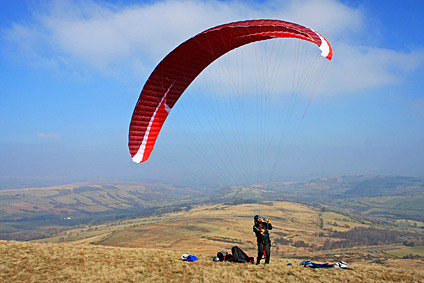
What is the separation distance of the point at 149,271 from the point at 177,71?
9.01 meters

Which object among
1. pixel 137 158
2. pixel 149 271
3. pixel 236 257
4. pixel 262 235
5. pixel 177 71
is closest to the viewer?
pixel 149 271

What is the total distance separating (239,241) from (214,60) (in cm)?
4030

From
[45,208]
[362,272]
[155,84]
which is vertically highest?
[155,84]

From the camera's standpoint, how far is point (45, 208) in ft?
595

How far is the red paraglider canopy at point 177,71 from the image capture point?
11.4 m

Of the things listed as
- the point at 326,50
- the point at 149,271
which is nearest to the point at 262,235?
the point at 149,271

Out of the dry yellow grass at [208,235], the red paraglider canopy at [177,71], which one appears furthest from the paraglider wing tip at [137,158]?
the dry yellow grass at [208,235]

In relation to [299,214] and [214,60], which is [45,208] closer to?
[299,214]

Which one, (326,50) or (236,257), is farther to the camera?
(236,257)

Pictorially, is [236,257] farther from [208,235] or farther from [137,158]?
[208,235]

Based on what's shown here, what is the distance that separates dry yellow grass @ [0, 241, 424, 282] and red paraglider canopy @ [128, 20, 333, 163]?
177 inches

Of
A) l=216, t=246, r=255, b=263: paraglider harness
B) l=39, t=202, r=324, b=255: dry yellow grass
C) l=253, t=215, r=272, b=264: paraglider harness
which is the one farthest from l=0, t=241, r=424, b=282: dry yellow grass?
l=39, t=202, r=324, b=255: dry yellow grass

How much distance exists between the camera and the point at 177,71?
13625 mm

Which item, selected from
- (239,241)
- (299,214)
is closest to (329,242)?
(239,241)
